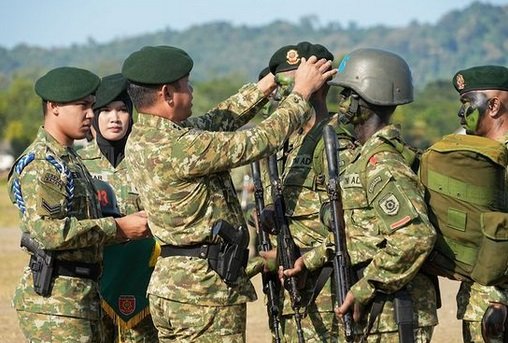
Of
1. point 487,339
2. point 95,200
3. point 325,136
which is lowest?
point 487,339

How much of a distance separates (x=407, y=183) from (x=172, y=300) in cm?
149

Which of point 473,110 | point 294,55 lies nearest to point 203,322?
point 294,55

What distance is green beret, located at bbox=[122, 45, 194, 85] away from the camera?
6.26 metres

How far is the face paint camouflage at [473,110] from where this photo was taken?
255 inches

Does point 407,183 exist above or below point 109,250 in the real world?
Answer: above

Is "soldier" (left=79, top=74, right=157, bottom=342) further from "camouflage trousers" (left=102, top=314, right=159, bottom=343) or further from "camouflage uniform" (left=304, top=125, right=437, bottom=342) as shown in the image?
"camouflage uniform" (left=304, top=125, right=437, bottom=342)

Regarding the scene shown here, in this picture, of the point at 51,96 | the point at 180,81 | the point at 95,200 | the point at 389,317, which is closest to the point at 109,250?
the point at 95,200

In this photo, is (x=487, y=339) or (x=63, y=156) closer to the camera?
(x=487, y=339)

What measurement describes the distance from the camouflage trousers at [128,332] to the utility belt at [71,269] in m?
0.93

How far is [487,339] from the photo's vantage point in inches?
238

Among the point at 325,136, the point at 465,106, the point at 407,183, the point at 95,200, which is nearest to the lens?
the point at 407,183

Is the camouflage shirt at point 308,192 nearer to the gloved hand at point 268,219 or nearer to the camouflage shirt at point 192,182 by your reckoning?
the gloved hand at point 268,219

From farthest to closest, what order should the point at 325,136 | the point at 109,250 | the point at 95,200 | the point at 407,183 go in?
the point at 109,250, the point at 95,200, the point at 325,136, the point at 407,183

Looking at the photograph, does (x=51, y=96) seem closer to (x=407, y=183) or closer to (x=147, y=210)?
(x=147, y=210)
